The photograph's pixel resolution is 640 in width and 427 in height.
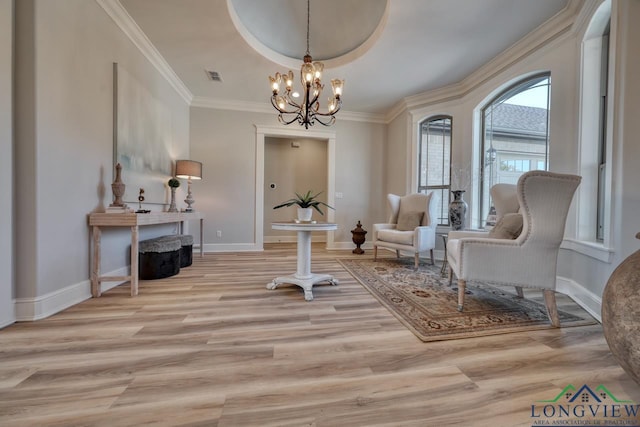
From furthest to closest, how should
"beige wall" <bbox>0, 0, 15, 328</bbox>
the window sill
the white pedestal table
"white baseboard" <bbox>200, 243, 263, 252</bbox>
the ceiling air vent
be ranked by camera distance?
"white baseboard" <bbox>200, 243, 263, 252</bbox> → the ceiling air vent → the white pedestal table → the window sill → "beige wall" <bbox>0, 0, 15, 328</bbox>

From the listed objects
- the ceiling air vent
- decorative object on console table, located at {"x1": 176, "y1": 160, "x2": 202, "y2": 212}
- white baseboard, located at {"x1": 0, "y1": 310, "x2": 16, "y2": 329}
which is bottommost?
white baseboard, located at {"x1": 0, "y1": 310, "x2": 16, "y2": 329}

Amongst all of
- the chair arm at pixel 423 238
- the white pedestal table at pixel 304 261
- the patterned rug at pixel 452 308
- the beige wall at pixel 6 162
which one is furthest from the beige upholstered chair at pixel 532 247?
the beige wall at pixel 6 162

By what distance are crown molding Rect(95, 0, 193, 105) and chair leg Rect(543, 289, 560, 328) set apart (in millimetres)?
4418

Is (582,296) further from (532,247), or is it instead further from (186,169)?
(186,169)

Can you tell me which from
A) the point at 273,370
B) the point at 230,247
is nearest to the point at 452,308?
the point at 273,370

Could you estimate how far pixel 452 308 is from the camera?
2.05 m

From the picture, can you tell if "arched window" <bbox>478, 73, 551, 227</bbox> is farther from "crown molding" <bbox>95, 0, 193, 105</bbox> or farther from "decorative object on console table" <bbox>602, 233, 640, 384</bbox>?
"crown molding" <bbox>95, 0, 193, 105</bbox>

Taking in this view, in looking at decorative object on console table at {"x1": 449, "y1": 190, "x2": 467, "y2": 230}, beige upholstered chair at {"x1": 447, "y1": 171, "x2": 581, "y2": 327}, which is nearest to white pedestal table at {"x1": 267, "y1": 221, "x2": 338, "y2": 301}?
beige upholstered chair at {"x1": 447, "y1": 171, "x2": 581, "y2": 327}

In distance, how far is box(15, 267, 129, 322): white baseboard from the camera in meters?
1.75

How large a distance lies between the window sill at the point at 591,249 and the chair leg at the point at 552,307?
62 centimetres

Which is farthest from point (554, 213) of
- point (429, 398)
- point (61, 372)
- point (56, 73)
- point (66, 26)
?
point (66, 26)

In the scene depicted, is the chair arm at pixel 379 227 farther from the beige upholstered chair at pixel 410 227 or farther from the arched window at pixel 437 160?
the arched window at pixel 437 160

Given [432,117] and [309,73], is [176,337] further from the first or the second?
[432,117]

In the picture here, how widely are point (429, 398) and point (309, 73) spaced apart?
2.88 meters
